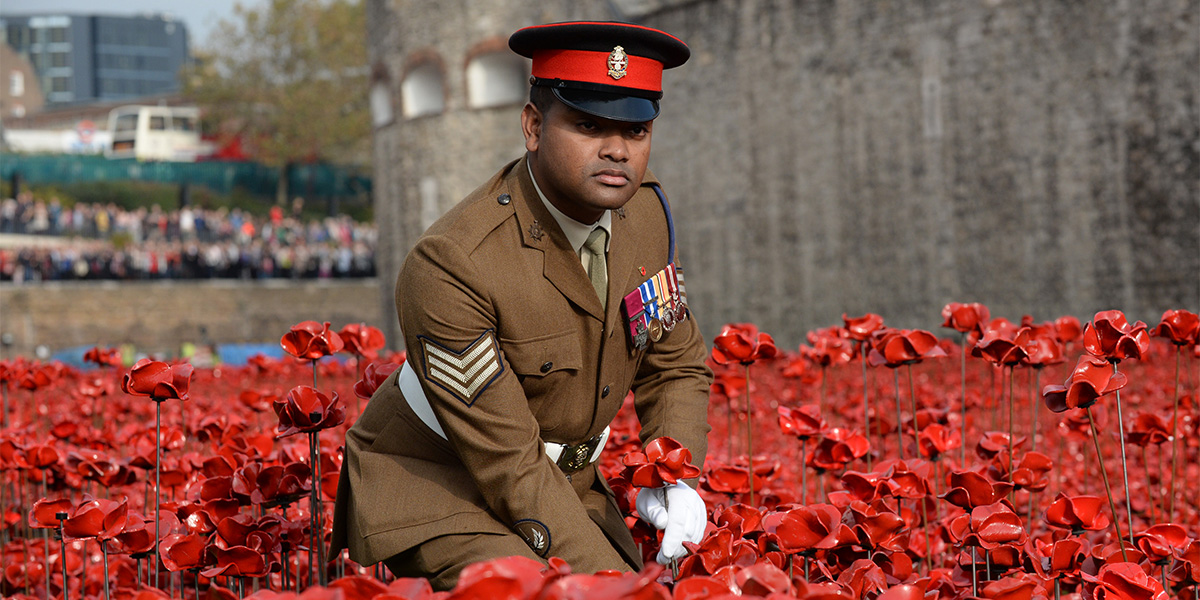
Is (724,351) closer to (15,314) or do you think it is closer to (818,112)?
(818,112)

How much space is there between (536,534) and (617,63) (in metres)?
0.97

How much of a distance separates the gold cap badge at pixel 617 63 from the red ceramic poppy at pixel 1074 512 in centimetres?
126

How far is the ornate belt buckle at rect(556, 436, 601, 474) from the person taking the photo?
2428mm

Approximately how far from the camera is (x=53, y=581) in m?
3.58

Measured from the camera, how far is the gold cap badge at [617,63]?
221 centimetres

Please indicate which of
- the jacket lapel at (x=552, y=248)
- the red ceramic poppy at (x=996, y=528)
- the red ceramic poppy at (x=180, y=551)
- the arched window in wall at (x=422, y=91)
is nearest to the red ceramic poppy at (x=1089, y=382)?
the red ceramic poppy at (x=996, y=528)

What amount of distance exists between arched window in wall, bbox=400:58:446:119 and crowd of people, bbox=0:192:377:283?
9522mm

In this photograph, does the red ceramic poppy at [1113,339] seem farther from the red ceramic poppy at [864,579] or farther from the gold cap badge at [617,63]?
the gold cap badge at [617,63]

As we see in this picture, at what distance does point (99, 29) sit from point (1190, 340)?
107 m

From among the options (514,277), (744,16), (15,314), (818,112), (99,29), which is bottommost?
(15,314)

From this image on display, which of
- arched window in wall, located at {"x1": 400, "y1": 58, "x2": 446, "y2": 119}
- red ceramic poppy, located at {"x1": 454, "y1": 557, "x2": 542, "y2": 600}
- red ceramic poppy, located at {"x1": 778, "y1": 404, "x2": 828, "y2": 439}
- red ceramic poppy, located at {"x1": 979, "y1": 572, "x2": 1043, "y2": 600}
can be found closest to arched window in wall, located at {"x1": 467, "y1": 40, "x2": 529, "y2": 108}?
arched window in wall, located at {"x1": 400, "y1": 58, "x2": 446, "y2": 119}

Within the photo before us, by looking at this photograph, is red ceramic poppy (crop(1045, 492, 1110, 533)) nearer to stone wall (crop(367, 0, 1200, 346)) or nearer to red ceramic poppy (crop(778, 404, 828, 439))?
red ceramic poppy (crop(778, 404, 828, 439))

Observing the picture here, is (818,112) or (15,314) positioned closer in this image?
(818,112)

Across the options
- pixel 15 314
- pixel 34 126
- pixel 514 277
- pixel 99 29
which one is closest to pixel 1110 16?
pixel 514 277
